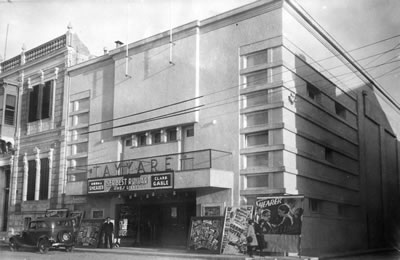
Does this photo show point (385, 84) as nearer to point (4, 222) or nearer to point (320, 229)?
point (320, 229)

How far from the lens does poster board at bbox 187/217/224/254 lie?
741 inches

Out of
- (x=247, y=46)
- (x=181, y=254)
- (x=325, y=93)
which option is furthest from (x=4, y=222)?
(x=325, y=93)

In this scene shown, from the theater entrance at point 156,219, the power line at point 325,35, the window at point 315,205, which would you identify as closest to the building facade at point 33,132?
the theater entrance at point 156,219

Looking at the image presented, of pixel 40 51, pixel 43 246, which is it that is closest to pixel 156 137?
pixel 43 246

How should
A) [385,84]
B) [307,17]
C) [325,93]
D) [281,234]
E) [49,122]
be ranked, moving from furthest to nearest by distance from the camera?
[49,122] < [325,93] < [307,17] < [385,84] < [281,234]

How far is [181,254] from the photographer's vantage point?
60.2 ft

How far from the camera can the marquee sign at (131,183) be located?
2066 centimetres

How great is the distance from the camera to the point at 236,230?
18562mm

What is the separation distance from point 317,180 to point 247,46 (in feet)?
19.6

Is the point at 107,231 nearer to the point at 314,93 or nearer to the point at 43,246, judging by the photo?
the point at 43,246

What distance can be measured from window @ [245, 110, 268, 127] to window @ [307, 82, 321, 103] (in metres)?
2.37

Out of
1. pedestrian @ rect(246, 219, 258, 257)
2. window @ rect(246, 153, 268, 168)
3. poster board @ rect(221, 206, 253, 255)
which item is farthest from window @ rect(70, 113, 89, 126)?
pedestrian @ rect(246, 219, 258, 257)

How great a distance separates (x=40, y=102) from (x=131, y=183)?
6638 mm

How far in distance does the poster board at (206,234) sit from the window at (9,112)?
10162mm
